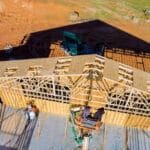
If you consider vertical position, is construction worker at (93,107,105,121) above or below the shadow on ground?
below

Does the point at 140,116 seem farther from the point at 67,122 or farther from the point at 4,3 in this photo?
the point at 4,3

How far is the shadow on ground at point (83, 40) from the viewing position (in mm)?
32656

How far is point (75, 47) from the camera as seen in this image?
32.0 metres

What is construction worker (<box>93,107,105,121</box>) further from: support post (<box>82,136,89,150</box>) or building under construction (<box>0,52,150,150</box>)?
support post (<box>82,136,89,150</box>)

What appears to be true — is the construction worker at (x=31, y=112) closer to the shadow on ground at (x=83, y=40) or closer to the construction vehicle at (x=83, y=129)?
the construction vehicle at (x=83, y=129)

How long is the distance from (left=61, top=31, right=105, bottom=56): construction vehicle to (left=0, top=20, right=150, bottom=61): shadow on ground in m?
0.84

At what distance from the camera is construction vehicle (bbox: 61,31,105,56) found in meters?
31.9

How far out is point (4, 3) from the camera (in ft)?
122

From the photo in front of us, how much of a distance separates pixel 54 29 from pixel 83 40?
3.34 m

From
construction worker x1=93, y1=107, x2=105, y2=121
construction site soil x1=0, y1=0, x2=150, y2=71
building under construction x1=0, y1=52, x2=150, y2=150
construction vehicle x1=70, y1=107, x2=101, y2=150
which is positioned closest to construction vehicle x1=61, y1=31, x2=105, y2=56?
construction site soil x1=0, y1=0, x2=150, y2=71

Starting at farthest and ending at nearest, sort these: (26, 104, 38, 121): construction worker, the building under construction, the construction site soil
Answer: the construction site soil < (26, 104, 38, 121): construction worker < the building under construction

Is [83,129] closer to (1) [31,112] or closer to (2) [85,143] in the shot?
(2) [85,143]

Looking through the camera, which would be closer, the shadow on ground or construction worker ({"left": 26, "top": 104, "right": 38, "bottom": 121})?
construction worker ({"left": 26, "top": 104, "right": 38, "bottom": 121})

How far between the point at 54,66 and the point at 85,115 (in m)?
4.10
